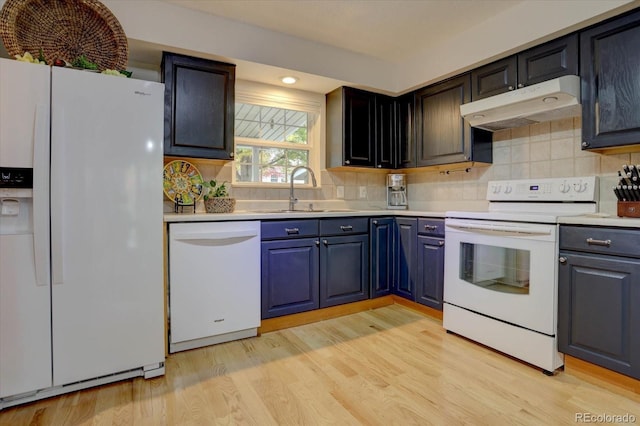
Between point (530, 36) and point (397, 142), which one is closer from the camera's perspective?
point (530, 36)

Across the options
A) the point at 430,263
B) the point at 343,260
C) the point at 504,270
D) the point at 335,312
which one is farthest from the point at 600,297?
the point at 335,312

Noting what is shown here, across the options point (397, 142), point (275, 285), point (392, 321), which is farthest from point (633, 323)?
point (397, 142)

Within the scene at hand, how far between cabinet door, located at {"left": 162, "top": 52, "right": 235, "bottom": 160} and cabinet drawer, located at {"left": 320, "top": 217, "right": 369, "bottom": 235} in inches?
36.8

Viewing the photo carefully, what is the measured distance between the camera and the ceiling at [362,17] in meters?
2.41

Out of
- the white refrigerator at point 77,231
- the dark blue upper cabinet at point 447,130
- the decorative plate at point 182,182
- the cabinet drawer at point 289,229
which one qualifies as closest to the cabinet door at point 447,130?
the dark blue upper cabinet at point 447,130

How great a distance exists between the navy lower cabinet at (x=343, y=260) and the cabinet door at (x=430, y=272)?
0.45 metres

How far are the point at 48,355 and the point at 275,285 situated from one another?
1.34 m

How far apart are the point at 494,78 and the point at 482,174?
82cm

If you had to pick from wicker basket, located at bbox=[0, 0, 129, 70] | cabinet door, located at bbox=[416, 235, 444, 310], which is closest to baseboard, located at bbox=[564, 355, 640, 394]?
cabinet door, located at bbox=[416, 235, 444, 310]

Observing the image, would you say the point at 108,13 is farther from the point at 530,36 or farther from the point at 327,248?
the point at 530,36

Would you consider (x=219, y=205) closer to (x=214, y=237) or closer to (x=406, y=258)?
(x=214, y=237)

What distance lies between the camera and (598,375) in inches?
74.2

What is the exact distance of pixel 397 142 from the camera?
11.5 feet

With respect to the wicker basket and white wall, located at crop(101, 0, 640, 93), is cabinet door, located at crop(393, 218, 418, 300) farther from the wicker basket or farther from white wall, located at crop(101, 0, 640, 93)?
the wicker basket
